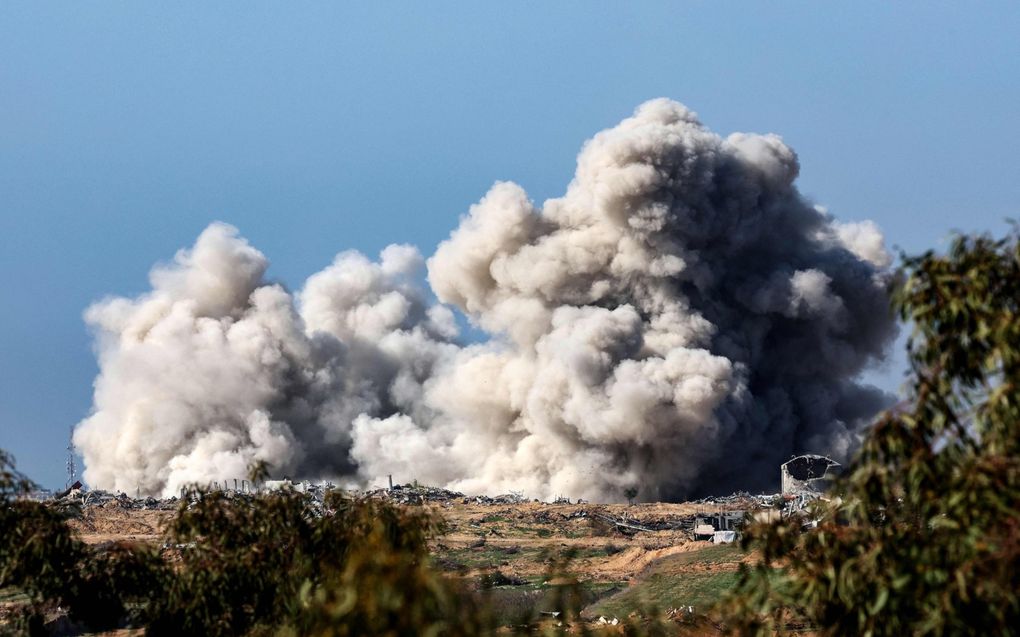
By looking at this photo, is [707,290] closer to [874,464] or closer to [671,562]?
[671,562]

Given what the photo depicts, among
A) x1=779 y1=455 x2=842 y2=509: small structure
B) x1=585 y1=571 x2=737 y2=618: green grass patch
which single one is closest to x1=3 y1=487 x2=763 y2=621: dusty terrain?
x1=585 y1=571 x2=737 y2=618: green grass patch

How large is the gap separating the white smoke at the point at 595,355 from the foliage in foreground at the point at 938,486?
46071 mm

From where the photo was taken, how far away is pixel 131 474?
2559 inches

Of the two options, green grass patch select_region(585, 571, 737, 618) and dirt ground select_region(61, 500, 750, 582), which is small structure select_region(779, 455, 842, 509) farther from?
green grass patch select_region(585, 571, 737, 618)

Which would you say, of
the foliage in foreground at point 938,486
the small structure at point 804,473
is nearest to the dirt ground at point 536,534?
the small structure at point 804,473

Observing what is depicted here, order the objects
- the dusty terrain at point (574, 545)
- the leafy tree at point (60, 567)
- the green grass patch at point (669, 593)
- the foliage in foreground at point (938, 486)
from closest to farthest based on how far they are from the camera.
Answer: the foliage in foreground at point (938, 486)
the leafy tree at point (60, 567)
the green grass patch at point (669, 593)
the dusty terrain at point (574, 545)

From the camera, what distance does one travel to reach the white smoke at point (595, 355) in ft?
193

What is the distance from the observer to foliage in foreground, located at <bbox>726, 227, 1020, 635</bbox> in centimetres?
937

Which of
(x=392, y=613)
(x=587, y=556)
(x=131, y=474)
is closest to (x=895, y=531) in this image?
(x=392, y=613)

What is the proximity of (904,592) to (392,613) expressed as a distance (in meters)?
3.80

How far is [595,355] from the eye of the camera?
2286 inches

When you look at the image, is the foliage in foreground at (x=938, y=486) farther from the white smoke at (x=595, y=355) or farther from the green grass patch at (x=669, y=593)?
the white smoke at (x=595, y=355)

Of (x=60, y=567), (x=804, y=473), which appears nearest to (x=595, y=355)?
(x=804, y=473)

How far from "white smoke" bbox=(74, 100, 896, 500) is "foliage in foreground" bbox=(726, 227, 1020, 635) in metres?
46.1
